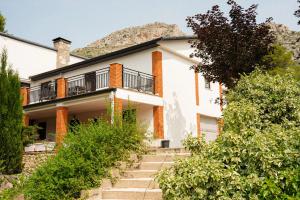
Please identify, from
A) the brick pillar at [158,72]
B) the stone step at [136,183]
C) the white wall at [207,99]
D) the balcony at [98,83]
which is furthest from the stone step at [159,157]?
the white wall at [207,99]

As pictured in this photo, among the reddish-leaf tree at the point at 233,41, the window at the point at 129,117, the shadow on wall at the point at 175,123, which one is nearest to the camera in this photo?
the window at the point at 129,117

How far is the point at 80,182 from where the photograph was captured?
27.9 feet

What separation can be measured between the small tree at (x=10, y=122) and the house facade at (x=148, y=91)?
2.59m

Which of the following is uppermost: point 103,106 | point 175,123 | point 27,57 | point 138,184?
point 27,57

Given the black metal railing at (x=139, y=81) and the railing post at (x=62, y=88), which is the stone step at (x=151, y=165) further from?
the railing post at (x=62, y=88)

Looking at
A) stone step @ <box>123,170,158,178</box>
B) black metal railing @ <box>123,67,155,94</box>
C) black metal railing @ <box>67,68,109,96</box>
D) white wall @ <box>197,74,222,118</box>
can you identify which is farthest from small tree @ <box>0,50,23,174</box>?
white wall @ <box>197,74,222,118</box>

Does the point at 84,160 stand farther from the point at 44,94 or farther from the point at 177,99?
the point at 44,94

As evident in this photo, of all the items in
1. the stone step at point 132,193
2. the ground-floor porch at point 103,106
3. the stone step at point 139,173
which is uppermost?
the ground-floor porch at point 103,106

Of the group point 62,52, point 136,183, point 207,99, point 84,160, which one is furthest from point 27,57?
point 136,183

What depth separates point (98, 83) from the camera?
20.6m

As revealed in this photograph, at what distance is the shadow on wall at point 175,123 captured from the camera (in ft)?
62.2

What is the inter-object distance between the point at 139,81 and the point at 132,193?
36.7 ft

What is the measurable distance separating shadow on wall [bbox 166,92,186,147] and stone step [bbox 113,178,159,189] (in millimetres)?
9934

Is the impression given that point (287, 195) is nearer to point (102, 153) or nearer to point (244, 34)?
point (102, 153)
